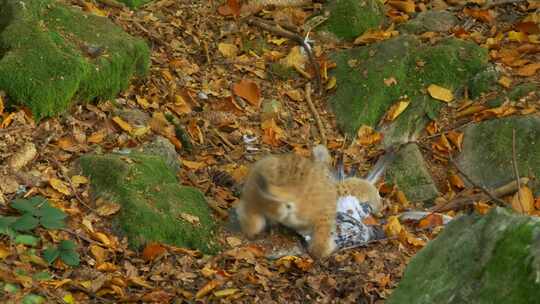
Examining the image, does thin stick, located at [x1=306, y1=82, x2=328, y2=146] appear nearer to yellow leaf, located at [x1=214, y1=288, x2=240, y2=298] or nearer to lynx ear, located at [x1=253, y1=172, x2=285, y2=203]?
lynx ear, located at [x1=253, y1=172, x2=285, y2=203]

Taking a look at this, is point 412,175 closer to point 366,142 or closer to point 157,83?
point 366,142

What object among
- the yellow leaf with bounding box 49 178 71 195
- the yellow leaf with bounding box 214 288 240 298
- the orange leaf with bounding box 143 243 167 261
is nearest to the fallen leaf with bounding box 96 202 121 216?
the yellow leaf with bounding box 49 178 71 195

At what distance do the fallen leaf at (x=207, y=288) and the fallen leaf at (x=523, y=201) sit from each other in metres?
3.02

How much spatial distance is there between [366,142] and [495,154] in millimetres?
1338

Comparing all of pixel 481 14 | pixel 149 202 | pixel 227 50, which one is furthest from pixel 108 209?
pixel 481 14

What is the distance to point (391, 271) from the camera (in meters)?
6.30

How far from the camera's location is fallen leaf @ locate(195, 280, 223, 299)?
5582 mm

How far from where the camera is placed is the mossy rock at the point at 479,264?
3.44 m

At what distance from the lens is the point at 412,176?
787 centimetres

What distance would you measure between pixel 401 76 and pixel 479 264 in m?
5.30

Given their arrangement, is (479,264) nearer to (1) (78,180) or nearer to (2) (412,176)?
(1) (78,180)

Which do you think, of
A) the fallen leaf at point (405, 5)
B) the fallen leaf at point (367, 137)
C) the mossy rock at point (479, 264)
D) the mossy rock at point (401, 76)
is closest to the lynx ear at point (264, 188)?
the mossy rock at point (479, 264)

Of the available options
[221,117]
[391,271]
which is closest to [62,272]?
[391,271]

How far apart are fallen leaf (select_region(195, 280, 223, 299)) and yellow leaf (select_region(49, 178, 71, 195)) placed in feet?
4.55
